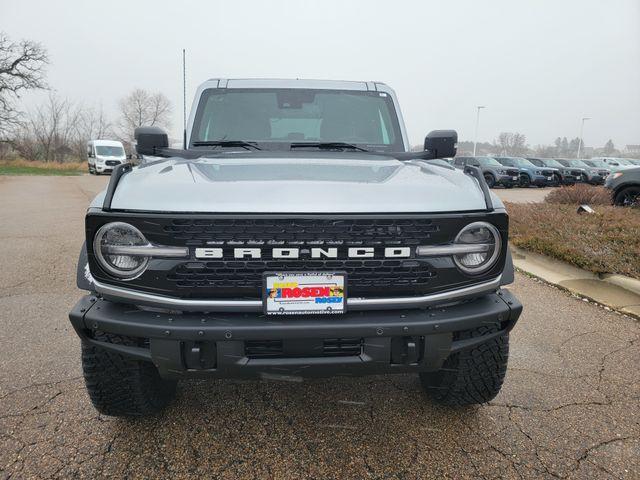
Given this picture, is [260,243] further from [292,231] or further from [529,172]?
[529,172]

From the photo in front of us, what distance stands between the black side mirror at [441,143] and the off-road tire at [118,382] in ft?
7.29

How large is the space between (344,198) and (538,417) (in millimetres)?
1730

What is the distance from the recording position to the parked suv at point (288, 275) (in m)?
1.90

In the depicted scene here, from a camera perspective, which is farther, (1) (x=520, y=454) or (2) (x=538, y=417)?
(2) (x=538, y=417)

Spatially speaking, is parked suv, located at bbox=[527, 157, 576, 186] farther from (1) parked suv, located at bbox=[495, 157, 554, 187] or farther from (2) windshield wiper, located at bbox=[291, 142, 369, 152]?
(2) windshield wiper, located at bbox=[291, 142, 369, 152]

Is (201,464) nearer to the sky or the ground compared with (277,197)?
nearer to the ground

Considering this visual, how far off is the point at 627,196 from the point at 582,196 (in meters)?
0.78

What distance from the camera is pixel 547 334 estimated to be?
3.77 metres

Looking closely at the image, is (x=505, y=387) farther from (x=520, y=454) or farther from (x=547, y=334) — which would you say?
(x=547, y=334)

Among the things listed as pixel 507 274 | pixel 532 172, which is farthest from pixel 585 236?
pixel 532 172

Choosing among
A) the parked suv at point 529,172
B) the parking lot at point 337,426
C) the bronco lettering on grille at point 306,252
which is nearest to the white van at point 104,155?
the parked suv at point 529,172

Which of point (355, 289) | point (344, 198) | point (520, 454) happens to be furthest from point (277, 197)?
point (520, 454)

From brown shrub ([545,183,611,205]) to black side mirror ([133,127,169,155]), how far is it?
9.02 metres

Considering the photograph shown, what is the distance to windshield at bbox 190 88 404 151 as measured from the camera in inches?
130
